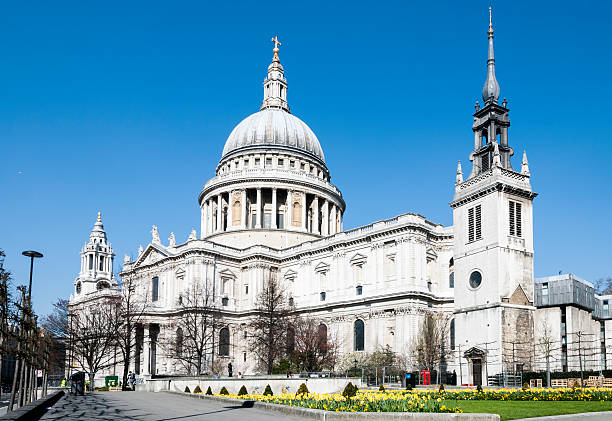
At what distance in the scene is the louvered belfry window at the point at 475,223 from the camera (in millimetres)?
57656

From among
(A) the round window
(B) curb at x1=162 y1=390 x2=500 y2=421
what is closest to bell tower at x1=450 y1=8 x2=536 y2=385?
(A) the round window

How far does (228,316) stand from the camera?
8181cm

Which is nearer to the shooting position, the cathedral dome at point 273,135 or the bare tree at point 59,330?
the bare tree at point 59,330

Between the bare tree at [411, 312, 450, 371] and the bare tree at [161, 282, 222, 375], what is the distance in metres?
22.6

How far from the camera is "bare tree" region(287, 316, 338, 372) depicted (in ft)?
201

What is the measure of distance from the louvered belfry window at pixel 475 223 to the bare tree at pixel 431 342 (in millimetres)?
11215

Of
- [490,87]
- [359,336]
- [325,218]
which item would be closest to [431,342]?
[359,336]

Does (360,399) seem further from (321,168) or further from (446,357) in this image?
(321,168)

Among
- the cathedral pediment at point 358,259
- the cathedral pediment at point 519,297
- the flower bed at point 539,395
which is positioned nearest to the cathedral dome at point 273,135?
the cathedral pediment at point 358,259

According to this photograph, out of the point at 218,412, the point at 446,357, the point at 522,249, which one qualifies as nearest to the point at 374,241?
the point at 446,357

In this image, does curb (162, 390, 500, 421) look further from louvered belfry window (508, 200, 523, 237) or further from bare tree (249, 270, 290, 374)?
bare tree (249, 270, 290, 374)

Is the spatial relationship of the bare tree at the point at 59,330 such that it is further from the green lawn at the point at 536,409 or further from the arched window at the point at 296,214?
the green lawn at the point at 536,409

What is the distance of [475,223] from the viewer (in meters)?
58.1

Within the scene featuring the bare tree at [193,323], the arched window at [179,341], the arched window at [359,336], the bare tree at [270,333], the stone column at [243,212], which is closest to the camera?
the bare tree at [270,333]
